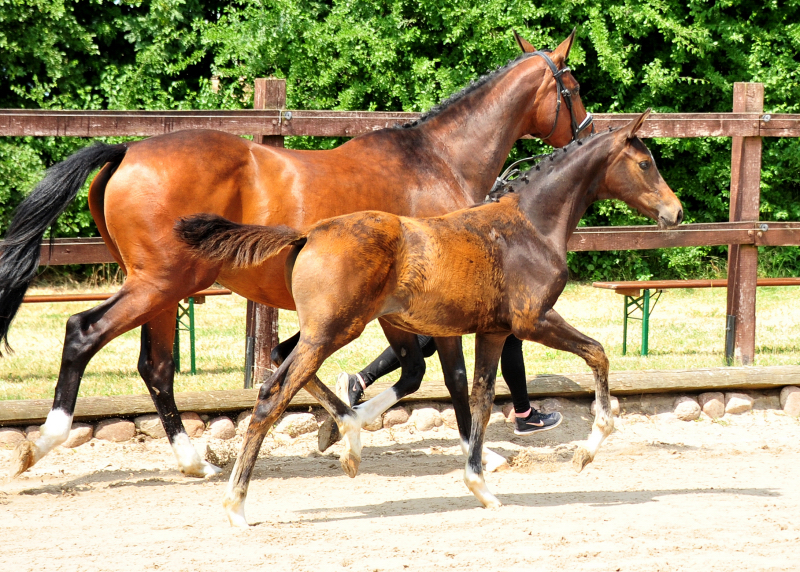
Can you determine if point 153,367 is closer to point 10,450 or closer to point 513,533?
point 10,450

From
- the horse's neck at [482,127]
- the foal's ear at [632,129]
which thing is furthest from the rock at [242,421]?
the foal's ear at [632,129]

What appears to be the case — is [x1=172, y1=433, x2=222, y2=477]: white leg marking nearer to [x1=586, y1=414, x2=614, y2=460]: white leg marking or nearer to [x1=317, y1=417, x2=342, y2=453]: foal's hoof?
[x1=317, y1=417, x2=342, y2=453]: foal's hoof

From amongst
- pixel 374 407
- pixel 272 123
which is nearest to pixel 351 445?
pixel 374 407

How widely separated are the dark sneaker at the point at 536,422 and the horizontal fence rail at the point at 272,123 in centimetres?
200

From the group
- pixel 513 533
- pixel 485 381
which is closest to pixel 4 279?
pixel 485 381

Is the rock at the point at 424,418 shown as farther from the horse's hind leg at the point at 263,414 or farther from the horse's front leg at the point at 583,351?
the horse's hind leg at the point at 263,414

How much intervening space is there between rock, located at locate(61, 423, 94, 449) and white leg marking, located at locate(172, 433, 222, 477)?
2.40ft

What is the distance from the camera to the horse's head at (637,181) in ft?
15.6

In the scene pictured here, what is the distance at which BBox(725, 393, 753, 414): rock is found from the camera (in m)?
6.60

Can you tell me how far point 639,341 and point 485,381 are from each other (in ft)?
16.7

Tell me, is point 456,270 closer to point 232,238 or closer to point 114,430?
point 232,238

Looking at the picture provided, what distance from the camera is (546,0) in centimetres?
1277

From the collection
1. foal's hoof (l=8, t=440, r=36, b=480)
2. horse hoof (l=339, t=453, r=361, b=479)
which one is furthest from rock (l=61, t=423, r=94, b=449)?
horse hoof (l=339, t=453, r=361, b=479)

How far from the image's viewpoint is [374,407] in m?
5.11
